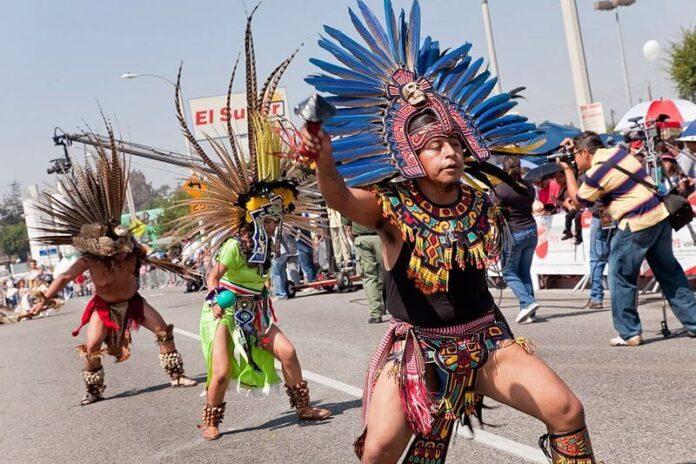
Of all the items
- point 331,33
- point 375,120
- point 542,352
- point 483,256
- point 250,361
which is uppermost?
point 331,33

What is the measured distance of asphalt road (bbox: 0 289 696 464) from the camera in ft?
17.9

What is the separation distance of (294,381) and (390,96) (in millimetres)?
3309

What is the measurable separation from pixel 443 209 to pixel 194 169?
129 inches

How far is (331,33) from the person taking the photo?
4.14 meters

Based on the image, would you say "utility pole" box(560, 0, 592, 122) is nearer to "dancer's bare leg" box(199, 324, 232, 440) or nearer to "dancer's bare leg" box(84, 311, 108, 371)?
"dancer's bare leg" box(84, 311, 108, 371)

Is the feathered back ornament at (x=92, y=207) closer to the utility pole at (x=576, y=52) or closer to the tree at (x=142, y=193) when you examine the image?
the utility pole at (x=576, y=52)

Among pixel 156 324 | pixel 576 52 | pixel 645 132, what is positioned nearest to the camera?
pixel 156 324

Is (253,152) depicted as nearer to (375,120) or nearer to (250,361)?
(250,361)

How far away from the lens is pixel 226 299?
6.89 m

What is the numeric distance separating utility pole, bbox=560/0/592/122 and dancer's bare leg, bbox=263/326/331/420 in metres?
11.1

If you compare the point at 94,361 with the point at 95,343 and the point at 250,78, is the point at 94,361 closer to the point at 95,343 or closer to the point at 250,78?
the point at 95,343

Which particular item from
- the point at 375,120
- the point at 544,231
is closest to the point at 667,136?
the point at 544,231

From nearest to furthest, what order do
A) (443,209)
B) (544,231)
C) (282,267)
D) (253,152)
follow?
1. (443,209)
2. (253,152)
3. (544,231)
4. (282,267)

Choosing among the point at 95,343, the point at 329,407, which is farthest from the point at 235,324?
the point at 95,343
